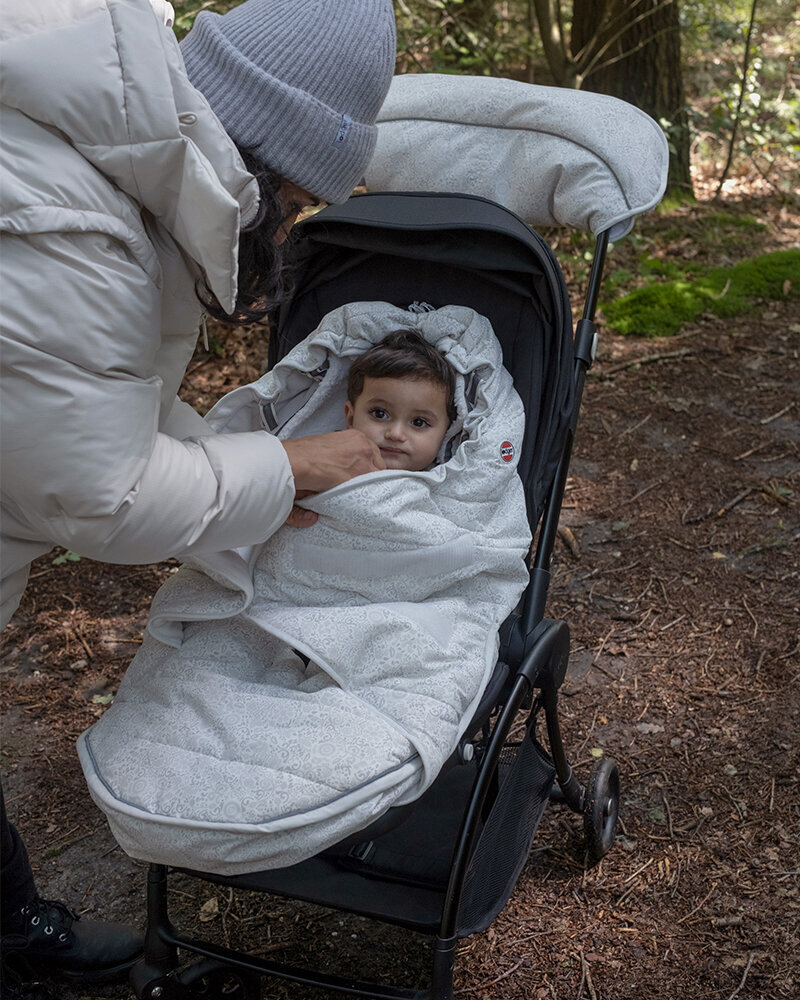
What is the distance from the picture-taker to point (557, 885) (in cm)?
255

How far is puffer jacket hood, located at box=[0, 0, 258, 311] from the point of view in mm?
1330

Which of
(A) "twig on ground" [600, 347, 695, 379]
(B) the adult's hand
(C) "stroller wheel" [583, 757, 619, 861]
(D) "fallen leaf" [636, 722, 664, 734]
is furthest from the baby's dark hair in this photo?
(A) "twig on ground" [600, 347, 695, 379]

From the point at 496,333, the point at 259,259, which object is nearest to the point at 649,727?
the point at 496,333

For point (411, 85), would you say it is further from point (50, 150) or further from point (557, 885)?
point (557, 885)

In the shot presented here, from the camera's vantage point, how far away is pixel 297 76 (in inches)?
65.4

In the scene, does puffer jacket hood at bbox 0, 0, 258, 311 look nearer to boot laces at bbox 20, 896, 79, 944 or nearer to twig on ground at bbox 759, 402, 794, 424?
boot laces at bbox 20, 896, 79, 944

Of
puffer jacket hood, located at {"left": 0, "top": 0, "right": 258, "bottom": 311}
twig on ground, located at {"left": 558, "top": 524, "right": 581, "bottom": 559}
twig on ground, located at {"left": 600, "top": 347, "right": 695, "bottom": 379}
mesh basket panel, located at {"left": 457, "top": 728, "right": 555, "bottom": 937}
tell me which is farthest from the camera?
twig on ground, located at {"left": 600, "top": 347, "right": 695, "bottom": 379}

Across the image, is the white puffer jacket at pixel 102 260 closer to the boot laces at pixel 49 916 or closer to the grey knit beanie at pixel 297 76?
A: the grey knit beanie at pixel 297 76

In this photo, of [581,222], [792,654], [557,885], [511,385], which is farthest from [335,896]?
[792,654]

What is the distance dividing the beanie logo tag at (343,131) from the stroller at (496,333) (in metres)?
0.61

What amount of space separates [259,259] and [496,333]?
37.0 inches

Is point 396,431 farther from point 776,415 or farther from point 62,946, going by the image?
point 776,415

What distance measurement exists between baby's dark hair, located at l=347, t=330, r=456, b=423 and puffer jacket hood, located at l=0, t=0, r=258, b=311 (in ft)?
3.00

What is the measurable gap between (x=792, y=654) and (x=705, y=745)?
52cm
